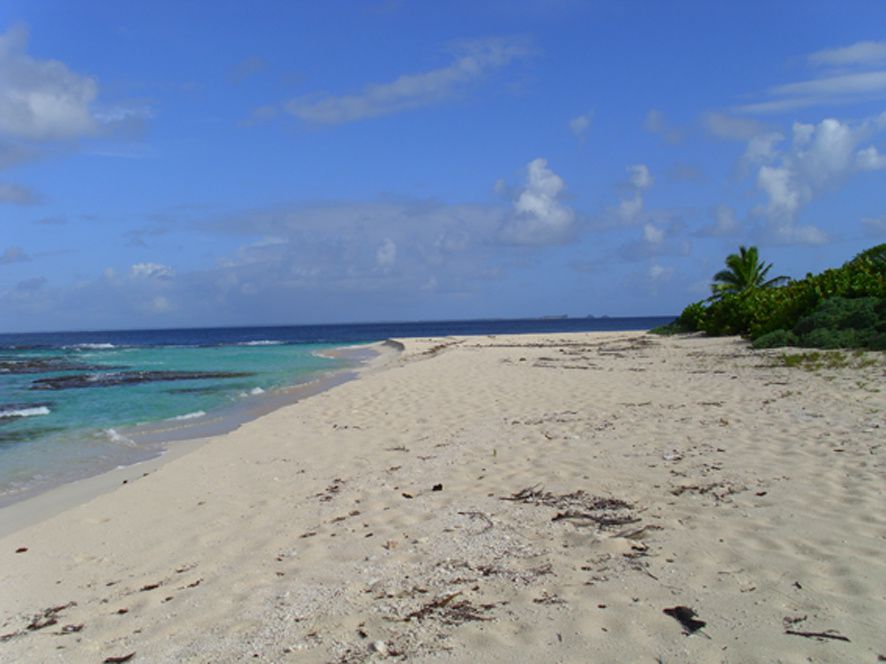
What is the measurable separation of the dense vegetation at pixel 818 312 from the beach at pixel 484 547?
9.63 metres

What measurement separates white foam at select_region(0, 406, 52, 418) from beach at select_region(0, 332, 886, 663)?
28.5 ft

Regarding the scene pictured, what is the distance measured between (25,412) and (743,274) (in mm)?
38365

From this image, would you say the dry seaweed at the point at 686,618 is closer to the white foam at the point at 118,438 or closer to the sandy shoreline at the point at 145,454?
the sandy shoreline at the point at 145,454

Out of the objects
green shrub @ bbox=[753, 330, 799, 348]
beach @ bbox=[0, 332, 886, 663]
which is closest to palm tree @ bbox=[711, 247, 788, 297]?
green shrub @ bbox=[753, 330, 799, 348]

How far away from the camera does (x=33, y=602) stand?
14.7ft

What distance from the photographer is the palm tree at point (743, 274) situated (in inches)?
1592

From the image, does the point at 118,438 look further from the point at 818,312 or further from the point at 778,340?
the point at 818,312

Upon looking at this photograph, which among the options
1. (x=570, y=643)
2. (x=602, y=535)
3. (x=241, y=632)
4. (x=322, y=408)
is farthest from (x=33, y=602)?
(x=322, y=408)

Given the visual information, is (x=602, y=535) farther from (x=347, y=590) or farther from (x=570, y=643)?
(x=347, y=590)

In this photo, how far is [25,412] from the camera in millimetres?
16469

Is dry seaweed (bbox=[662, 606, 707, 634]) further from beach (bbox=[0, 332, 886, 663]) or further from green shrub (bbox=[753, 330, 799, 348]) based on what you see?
green shrub (bbox=[753, 330, 799, 348])

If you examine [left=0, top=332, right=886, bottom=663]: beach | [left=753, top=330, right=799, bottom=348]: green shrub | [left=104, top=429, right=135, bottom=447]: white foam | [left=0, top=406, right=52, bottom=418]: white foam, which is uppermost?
[left=753, top=330, right=799, bottom=348]: green shrub

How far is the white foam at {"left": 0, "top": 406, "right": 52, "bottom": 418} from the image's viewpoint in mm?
15930

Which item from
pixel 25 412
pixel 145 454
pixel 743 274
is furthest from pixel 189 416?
pixel 743 274
